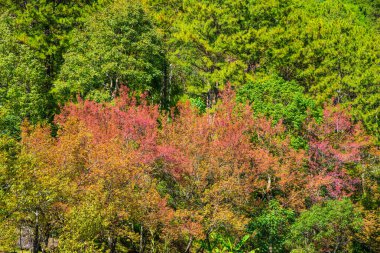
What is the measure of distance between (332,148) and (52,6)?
30223 mm

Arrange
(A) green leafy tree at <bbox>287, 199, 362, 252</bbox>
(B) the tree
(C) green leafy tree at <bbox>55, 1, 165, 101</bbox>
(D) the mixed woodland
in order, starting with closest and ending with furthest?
(D) the mixed woodland < (A) green leafy tree at <bbox>287, 199, 362, 252</bbox> < (B) the tree < (C) green leafy tree at <bbox>55, 1, 165, 101</bbox>

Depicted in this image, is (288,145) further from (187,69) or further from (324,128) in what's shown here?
(187,69)

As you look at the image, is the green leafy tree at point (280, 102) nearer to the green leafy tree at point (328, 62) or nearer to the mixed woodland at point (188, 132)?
the mixed woodland at point (188, 132)

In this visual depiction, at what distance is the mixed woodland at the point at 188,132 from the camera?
717 inches

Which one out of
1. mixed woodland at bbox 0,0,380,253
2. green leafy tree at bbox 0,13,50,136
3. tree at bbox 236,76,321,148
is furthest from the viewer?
green leafy tree at bbox 0,13,50,136

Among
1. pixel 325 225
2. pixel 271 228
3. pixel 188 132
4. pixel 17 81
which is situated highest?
pixel 17 81

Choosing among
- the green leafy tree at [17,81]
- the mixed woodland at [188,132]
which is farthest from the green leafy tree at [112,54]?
the green leafy tree at [17,81]

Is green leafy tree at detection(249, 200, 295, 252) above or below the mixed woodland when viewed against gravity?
below

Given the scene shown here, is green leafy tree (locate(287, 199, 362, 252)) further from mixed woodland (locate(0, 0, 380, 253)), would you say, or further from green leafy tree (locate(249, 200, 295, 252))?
green leafy tree (locate(249, 200, 295, 252))

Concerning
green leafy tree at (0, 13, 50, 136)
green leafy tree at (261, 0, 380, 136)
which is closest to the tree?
green leafy tree at (261, 0, 380, 136)

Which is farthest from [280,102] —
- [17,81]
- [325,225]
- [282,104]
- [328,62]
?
[17,81]

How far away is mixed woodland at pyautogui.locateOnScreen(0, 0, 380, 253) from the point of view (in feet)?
59.7

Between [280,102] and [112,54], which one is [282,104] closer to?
[280,102]

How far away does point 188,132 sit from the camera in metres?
25.9
